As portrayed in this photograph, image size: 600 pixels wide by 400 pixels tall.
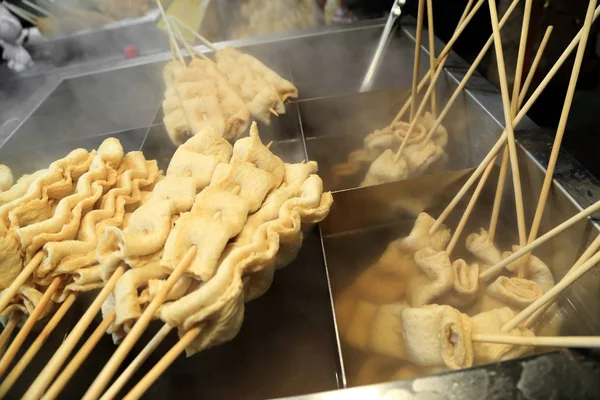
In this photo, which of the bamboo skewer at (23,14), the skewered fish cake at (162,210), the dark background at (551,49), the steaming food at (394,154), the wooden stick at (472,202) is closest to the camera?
the skewered fish cake at (162,210)

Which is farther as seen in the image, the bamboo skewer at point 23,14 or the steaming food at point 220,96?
the bamboo skewer at point 23,14

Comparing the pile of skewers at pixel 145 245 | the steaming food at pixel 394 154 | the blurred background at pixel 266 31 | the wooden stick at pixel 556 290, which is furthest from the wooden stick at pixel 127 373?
the blurred background at pixel 266 31

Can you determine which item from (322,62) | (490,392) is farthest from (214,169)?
(322,62)

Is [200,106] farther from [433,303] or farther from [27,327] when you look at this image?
[433,303]

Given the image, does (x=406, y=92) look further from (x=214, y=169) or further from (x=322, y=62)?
(x=214, y=169)

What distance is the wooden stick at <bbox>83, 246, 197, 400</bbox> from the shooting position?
1.09 metres

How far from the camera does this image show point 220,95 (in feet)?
9.70

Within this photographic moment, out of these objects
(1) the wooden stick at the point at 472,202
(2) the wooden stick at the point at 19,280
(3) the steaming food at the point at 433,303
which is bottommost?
(3) the steaming food at the point at 433,303

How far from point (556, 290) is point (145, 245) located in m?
1.35

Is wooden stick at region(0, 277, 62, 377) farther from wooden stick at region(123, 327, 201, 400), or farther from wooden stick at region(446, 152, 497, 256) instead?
wooden stick at region(446, 152, 497, 256)

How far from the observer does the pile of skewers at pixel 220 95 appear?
2.74 m

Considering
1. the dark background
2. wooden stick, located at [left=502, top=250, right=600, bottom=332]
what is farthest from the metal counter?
the dark background

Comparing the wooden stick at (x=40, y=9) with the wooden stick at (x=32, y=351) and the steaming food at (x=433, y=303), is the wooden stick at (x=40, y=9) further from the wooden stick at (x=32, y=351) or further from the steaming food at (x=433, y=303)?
the steaming food at (x=433, y=303)

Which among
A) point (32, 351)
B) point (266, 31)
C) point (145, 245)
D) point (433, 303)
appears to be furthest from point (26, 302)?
point (266, 31)
